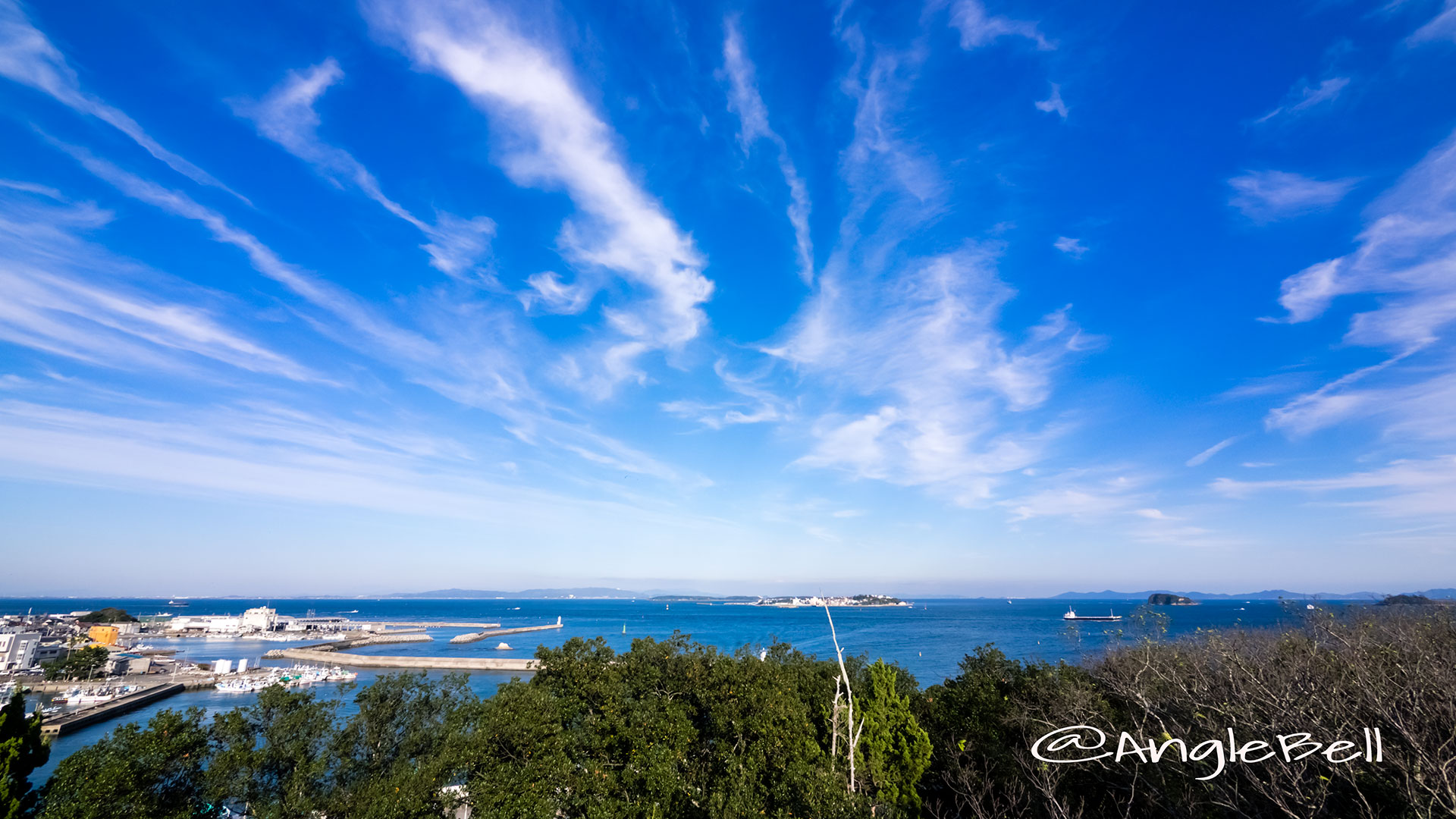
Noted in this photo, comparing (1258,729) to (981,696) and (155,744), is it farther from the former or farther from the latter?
(155,744)

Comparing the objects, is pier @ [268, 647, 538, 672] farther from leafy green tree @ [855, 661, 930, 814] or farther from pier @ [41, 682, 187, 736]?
leafy green tree @ [855, 661, 930, 814]

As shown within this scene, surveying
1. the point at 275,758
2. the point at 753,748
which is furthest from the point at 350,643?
the point at 753,748

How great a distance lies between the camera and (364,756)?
65.9 ft

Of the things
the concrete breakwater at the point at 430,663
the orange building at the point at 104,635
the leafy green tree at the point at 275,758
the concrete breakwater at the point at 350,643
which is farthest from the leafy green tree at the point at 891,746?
the orange building at the point at 104,635

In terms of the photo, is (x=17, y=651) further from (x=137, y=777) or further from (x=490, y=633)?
(x=137, y=777)

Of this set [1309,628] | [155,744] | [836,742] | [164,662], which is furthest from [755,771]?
[164,662]

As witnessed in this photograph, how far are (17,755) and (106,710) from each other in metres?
50.8

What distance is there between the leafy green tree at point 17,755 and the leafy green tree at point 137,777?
1.93ft

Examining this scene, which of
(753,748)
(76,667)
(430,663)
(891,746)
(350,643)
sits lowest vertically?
(350,643)

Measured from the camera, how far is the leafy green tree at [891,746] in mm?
20469

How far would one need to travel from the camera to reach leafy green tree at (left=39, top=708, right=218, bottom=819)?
1405cm

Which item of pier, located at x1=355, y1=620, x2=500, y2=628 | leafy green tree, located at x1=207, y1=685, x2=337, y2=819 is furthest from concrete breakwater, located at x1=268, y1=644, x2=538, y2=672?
pier, located at x1=355, y1=620, x2=500, y2=628

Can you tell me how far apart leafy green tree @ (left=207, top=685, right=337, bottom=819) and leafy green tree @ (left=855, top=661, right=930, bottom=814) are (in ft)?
54.7

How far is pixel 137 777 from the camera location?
15312 mm
